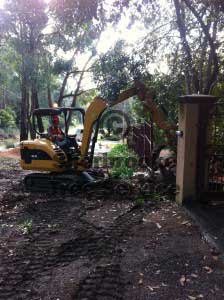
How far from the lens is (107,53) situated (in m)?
9.12

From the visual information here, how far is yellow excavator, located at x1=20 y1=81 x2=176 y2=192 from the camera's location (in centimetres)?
837

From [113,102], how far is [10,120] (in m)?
29.7

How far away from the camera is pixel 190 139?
638 cm

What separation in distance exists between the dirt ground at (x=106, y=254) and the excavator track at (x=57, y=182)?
144 cm

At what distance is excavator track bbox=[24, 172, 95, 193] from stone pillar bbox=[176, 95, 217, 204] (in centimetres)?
265

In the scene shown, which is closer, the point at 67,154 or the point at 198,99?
the point at 198,99

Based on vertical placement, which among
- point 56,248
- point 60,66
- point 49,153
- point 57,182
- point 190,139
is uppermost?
point 60,66

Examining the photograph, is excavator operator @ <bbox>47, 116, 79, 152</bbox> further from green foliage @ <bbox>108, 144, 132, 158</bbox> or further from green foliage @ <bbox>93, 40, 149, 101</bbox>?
green foliage @ <bbox>108, 144, 132, 158</bbox>

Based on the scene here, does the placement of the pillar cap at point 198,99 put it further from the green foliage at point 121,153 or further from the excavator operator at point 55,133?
the green foliage at point 121,153

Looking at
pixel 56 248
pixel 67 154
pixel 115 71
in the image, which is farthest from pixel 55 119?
pixel 56 248

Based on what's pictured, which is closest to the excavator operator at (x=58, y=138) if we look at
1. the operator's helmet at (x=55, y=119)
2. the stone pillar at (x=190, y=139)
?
the operator's helmet at (x=55, y=119)

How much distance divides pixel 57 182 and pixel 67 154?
30.3 inches

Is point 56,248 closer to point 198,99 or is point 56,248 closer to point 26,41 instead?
point 198,99

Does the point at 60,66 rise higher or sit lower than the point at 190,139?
higher
